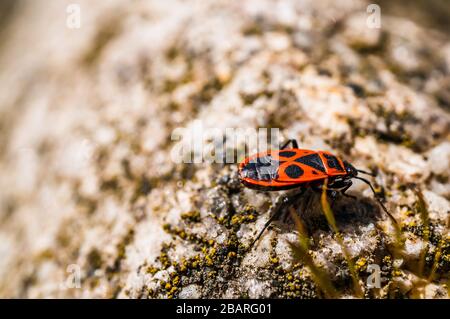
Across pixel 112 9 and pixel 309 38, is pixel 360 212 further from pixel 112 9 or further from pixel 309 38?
pixel 112 9

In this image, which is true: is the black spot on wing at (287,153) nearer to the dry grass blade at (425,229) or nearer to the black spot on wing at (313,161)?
the black spot on wing at (313,161)

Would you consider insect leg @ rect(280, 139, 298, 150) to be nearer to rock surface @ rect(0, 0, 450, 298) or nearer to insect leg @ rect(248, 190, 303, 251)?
rock surface @ rect(0, 0, 450, 298)

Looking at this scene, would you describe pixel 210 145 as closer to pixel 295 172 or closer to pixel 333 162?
pixel 295 172

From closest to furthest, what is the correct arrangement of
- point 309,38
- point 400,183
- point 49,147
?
1. point 400,183
2. point 309,38
3. point 49,147
